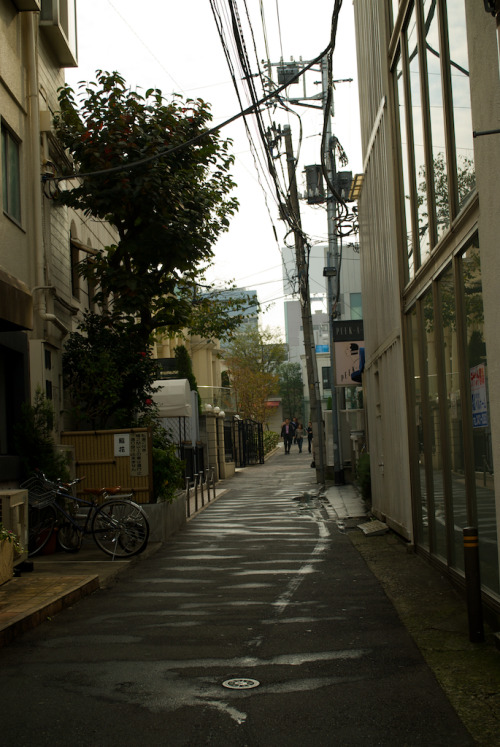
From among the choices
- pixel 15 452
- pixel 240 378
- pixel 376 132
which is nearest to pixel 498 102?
pixel 376 132

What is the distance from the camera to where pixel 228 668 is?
5.59 meters

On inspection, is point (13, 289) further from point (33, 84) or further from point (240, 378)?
point (240, 378)

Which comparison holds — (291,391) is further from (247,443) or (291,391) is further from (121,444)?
(121,444)

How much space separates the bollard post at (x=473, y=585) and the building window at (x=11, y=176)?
8.67m

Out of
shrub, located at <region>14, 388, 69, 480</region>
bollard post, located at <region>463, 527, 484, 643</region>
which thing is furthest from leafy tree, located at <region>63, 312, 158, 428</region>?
bollard post, located at <region>463, 527, 484, 643</region>

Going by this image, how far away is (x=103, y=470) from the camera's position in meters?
13.6

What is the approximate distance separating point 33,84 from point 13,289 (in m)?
5.10

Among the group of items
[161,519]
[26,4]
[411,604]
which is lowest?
[411,604]

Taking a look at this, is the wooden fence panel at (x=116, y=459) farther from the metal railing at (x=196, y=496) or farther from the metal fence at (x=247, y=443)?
the metal fence at (x=247, y=443)

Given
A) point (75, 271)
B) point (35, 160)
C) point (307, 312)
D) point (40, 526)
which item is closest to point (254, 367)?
point (307, 312)

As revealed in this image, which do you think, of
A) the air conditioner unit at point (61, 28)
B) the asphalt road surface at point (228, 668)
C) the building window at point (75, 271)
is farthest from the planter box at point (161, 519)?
the air conditioner unit at point (61, 28)

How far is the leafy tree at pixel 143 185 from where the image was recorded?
46.9ft

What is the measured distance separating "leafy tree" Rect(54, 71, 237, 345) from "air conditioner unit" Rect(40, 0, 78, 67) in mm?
749

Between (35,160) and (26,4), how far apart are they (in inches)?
93.5
